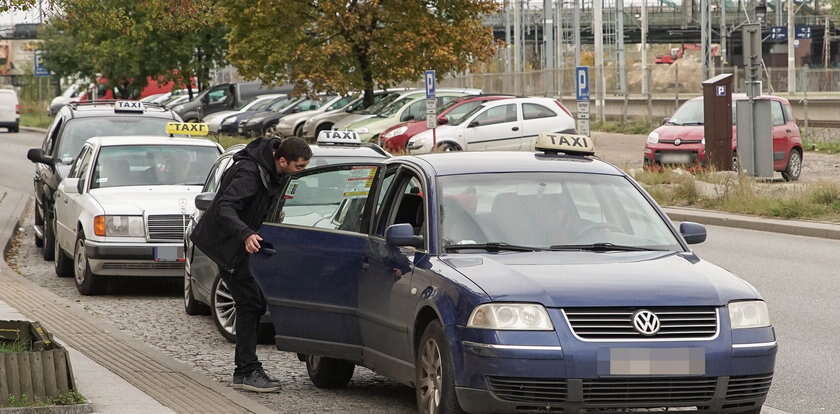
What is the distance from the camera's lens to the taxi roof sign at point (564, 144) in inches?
338

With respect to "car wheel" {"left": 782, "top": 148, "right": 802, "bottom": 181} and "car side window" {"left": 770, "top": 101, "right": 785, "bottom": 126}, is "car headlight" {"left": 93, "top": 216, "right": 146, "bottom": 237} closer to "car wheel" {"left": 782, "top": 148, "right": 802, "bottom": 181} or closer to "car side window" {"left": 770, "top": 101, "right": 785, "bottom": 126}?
"car wheel" {"left": 782, "top": 148, "right": 802, "bottom": 181}

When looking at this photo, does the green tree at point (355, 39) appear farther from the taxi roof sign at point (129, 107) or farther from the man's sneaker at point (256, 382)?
the man's sneaker at point (256, 382)

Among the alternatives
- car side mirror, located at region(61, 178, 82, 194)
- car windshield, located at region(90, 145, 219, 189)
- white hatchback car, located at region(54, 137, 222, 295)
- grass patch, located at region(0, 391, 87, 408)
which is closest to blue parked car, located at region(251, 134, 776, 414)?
grass patch, located at region(0, 391, 87, 408)

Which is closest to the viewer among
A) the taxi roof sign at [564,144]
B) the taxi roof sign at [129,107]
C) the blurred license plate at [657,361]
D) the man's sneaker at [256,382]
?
the blurred license plate at [657,361]

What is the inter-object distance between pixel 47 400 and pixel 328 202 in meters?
3.17

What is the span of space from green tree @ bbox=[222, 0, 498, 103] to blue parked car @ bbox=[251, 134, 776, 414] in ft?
106

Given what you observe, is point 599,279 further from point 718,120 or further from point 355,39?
point 355,39

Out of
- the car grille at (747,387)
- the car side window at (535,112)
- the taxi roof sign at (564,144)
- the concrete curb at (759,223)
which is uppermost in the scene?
the taxi roof sign at (564,144)

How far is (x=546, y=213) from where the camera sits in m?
7.90

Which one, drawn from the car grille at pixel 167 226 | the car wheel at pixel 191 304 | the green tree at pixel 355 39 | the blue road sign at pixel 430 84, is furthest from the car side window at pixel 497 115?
the car wheel at pixel 191 304

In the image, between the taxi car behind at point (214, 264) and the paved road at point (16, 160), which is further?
the paved road at point (16, 160)

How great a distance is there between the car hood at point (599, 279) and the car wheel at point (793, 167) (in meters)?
20.7

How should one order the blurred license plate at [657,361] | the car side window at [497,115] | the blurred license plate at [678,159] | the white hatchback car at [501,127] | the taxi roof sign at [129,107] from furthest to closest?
the car side window at [497,115]
the white hatchback car at [501,127]
the blurred license plate at [678,159]
the taxi roof sign at [129,107]
the blurred license plate at [657,361]

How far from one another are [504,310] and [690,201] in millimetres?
16790
